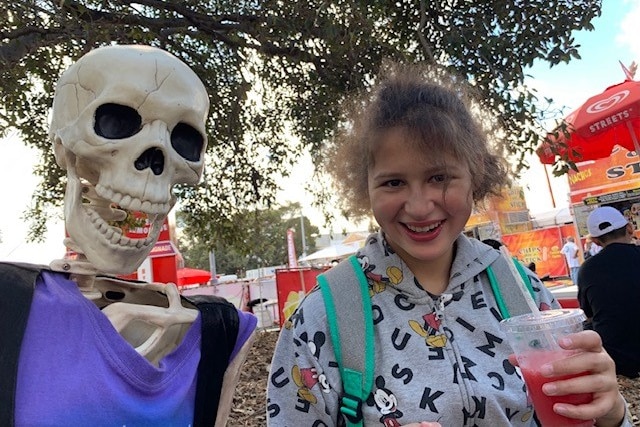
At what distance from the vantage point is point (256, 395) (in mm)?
4910

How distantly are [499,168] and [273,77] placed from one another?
480cm

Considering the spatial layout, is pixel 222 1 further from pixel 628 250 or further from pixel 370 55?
pixel 628 250

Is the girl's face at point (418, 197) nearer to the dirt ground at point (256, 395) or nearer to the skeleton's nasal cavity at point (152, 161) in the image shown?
the skeleton's nasal cavity at point (152, 161)

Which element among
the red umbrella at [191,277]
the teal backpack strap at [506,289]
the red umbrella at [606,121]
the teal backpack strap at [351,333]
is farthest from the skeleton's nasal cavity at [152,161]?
the red umbrella at [191,277]

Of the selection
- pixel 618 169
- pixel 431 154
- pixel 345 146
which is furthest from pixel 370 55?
pixel 618 169

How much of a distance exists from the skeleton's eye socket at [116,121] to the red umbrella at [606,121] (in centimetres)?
375

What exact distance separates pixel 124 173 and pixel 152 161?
0.29ft

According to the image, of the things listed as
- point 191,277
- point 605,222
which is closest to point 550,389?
point 605,222

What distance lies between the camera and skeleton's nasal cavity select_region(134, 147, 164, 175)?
1.36m

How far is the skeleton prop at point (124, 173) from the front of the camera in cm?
129

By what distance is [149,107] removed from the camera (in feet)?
4.50

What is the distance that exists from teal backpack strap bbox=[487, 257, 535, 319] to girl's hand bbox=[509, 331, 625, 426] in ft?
0.98

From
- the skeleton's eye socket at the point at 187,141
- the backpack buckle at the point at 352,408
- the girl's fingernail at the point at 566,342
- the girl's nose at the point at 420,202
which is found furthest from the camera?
the skeleton's eye socket at the point at 187,141

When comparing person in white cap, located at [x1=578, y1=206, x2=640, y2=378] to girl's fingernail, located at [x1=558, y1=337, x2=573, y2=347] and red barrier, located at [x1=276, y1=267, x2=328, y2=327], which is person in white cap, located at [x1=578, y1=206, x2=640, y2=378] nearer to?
girl's fingernail, located at [x1=558, y1=337, x2=573, y2=347]
